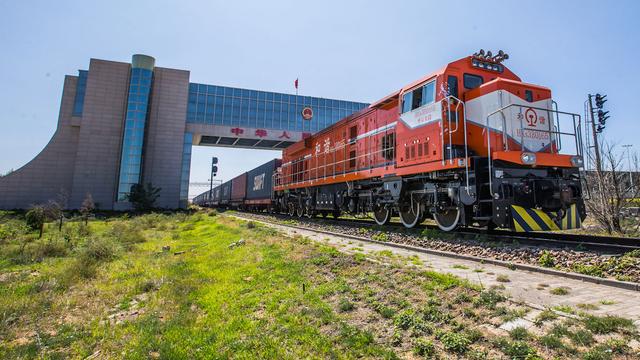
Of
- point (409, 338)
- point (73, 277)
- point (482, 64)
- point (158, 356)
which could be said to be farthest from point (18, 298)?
point (482, 64)

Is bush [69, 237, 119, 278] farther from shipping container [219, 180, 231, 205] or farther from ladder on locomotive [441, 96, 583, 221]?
shipping container [219, 180, 231, 205]

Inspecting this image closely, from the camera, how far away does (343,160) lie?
15.3m

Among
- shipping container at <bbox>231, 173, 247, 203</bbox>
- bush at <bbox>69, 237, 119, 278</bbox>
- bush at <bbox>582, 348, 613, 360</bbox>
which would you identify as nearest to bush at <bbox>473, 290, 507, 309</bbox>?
bush at <bbox>582, 348, 613, 360</bbox>

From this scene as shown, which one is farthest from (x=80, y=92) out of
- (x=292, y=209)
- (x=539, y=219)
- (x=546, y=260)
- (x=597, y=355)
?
(x=597, y=355)

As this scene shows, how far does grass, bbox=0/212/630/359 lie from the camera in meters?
3.24

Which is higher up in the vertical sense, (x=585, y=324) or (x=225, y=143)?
(x=225, y=143)

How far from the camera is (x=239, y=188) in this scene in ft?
126

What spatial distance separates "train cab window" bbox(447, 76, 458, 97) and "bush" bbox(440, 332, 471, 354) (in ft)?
25.6

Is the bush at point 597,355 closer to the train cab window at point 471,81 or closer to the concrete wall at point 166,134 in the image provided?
the train cab window at point 471,81

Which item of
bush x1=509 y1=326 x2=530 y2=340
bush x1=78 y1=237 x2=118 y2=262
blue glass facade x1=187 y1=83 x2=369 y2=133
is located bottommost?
bush x1=78 y1=237 x2=118 y2=262

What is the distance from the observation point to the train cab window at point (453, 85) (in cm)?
941

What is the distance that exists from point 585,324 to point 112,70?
5216 centimetres

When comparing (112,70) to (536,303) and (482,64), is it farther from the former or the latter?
(536,303)

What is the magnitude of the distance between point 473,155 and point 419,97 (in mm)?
2463
